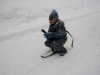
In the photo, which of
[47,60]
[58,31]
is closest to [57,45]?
[58,31]

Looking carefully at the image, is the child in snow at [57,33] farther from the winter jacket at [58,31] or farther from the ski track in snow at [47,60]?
the ski track in snow at [47,60]

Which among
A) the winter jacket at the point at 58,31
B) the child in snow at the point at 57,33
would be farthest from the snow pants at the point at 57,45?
the winter jacket at the point at 58,31

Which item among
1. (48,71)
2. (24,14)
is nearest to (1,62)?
(48,71)

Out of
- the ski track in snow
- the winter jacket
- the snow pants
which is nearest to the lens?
the ski track in snow

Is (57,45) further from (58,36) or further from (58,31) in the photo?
(58,31)

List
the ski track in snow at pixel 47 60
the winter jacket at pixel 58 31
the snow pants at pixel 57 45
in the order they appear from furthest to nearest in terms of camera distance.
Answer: the snow pants at pixel 57 45, the winter jacket at pixel 58 31, the ski track in snow at pixel 47 60

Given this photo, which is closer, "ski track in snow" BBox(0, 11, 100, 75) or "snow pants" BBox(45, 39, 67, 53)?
"ski track in snow" BBox(0, 11, 100, 75)

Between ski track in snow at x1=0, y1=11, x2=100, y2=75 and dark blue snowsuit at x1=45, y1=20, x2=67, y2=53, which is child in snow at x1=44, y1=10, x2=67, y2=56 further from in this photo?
ski track in snow at x1=0, y1=11, x2=100, y2=75

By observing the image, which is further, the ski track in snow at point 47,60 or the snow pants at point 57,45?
the snow pants at point 57,45

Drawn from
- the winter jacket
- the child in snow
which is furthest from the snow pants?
the winter jacket

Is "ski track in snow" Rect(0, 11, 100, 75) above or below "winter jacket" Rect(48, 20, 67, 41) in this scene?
below

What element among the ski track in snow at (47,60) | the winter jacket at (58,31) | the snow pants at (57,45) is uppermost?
the winter jacket at (58,31)

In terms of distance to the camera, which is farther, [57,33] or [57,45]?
[57,45]

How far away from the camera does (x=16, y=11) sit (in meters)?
8.72
